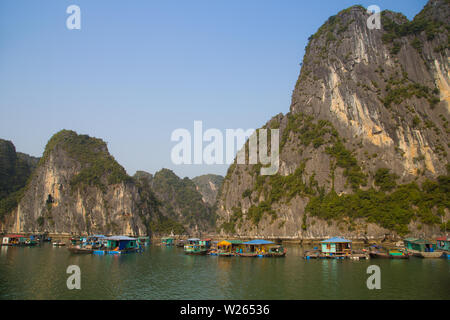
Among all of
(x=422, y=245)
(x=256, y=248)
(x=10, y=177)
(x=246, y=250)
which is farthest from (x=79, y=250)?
(x=10, y=177)

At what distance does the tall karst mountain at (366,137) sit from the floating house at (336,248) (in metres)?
26.2

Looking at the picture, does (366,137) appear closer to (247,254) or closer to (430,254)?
(430,254)

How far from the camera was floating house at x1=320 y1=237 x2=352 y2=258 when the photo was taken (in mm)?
41344

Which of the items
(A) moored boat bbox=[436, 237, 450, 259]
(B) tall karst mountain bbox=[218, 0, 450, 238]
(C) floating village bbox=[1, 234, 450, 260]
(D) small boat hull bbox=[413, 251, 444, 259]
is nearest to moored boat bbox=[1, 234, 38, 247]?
(C) floating village bbox=[1, 234, 450, 260]

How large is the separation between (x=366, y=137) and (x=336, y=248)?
46436 mm

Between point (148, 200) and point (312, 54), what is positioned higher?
point (312, 54)

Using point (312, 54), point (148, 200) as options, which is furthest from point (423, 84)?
point (148, 200)

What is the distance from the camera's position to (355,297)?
1992 cm

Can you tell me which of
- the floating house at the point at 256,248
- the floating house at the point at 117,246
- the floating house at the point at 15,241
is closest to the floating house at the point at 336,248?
the floating house at the point at 256,248

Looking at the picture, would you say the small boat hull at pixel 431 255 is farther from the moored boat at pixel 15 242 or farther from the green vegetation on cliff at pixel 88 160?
the green vegetation on cliff at pixel 88 160

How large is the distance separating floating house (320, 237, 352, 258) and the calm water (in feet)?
24.9

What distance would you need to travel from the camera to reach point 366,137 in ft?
261
